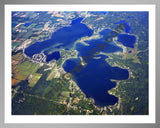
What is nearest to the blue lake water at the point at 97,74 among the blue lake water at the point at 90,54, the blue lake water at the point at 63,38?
the blue lake water at the point at 90,54

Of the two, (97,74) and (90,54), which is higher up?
(90,54)

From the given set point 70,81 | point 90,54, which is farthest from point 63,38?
point 70,81

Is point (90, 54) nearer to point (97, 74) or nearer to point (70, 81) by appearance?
point (97, 74)

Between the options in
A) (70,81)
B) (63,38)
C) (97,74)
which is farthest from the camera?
(63,38)

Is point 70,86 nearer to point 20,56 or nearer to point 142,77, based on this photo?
point 20,56

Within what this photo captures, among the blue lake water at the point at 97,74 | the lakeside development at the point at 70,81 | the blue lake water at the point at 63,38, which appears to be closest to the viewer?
the lakeside development at the point at 70,81

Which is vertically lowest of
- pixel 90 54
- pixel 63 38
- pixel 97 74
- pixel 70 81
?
pixel 70 81

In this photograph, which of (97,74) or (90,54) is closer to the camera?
(97,74)

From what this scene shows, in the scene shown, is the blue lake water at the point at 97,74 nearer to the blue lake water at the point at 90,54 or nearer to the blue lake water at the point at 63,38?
the blue lake water at the point at 90,54

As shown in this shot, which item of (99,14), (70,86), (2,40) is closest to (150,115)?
(70,86)

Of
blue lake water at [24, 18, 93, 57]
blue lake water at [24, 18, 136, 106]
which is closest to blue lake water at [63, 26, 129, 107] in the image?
blue lake water at [24, 18, 136, 106]

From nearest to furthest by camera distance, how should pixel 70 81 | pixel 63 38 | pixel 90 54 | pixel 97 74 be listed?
pixel 70 81, pixel 97 74, pixel 90 54, pixel 63 38
